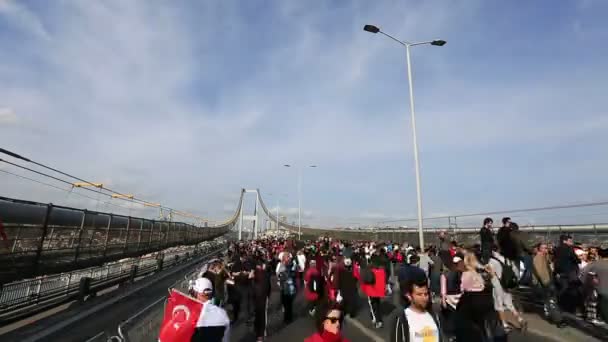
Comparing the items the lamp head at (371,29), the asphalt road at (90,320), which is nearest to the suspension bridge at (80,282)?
the asphalt road at (90,320)

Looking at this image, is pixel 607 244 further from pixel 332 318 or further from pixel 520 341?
pixel 332 318

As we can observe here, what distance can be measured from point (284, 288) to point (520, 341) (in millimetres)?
4797

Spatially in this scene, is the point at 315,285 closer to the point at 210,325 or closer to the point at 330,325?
the point at 210,325

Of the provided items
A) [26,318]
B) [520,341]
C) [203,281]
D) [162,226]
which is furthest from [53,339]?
[162,226]

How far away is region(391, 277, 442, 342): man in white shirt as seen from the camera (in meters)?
3.14

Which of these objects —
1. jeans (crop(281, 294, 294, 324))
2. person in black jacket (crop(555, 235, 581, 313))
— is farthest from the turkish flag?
person in black jacket (crop(555, 235, 581, 313))

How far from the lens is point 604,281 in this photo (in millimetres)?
6512

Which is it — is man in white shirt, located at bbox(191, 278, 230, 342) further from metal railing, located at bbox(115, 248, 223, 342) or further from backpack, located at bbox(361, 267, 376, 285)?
backpack, located at bbox(361, 267, 376, 285)

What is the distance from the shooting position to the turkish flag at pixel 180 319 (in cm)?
394

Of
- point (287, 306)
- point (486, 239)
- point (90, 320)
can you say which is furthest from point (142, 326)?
point (486, 239)

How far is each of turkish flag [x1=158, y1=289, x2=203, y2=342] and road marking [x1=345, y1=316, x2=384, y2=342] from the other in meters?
4.21

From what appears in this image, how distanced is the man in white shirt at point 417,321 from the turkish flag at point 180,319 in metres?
2.10

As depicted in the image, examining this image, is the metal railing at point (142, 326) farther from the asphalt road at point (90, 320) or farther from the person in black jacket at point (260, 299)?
the person in black jacket at point (260, 299)

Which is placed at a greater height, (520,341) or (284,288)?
(284,288)
